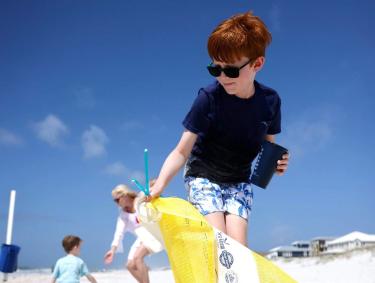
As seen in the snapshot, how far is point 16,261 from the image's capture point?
864 centimetres

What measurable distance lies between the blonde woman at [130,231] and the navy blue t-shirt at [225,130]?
340 centimetres

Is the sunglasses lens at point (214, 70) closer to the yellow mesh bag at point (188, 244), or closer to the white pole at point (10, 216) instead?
the yellow mesh bag at point (188, 244)

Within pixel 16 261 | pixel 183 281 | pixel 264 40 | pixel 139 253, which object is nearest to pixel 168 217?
pixel 183 281

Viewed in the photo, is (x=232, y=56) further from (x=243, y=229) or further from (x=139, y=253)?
(x=139, y=253)

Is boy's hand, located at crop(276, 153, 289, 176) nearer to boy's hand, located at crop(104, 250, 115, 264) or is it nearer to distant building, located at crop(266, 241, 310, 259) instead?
boy's hand, located at crop(104, 250, 115, 264)

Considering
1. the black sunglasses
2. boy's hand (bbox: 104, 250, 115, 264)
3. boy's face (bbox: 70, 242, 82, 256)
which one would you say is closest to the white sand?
boy's face (bbox: 70, 242, 82, 256)

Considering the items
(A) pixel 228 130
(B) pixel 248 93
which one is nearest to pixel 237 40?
(B) pixel 248 93

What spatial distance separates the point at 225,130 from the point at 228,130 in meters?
0.02

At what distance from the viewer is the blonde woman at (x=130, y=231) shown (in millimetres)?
6172

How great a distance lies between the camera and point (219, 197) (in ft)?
9.53

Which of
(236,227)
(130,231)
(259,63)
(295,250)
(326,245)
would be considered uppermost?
(295,250)

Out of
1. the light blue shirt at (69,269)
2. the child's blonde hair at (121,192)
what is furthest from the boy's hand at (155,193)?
the light blue shirt at (69,269)

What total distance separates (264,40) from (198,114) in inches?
23.8

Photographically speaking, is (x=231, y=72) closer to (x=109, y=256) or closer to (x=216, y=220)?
(x=216, y=220)
